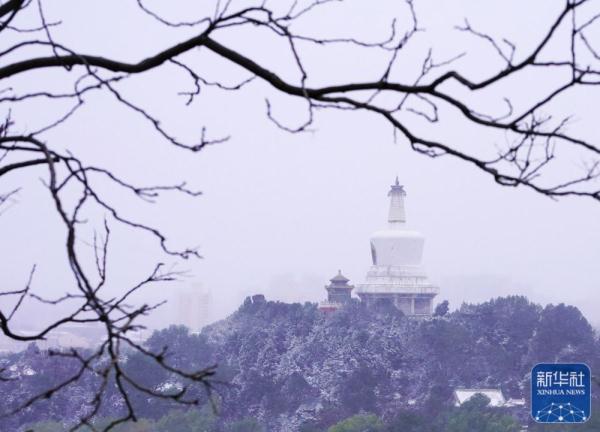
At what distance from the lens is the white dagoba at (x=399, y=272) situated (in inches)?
2645

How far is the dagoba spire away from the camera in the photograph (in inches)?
2717

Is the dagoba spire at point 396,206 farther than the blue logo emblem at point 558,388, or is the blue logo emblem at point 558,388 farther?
the dagoba spire at point 396,206

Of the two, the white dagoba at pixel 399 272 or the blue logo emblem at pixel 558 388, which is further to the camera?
the white dagoba at pixel 399 272

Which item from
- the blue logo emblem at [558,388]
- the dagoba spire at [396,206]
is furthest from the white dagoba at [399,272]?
the blue logo emblem at [558,388]

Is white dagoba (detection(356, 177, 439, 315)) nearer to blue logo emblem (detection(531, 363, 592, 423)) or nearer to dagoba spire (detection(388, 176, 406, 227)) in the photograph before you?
dagoba spire (detection(388, 176, 406, 227))

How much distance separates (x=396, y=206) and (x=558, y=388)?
54.4 metres

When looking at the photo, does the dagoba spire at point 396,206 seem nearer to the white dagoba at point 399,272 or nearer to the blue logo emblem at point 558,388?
the white dagoba at point 399,272

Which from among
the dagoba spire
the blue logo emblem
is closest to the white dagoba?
the dagoba spire

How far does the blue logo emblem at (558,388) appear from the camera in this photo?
47.5ft

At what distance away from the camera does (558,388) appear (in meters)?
15.1

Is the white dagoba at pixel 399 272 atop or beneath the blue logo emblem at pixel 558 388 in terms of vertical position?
atop

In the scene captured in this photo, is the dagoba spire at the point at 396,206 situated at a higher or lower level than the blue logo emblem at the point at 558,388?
higher

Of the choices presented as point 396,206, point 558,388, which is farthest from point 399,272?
point 558,388

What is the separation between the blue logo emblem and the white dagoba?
169 ft
